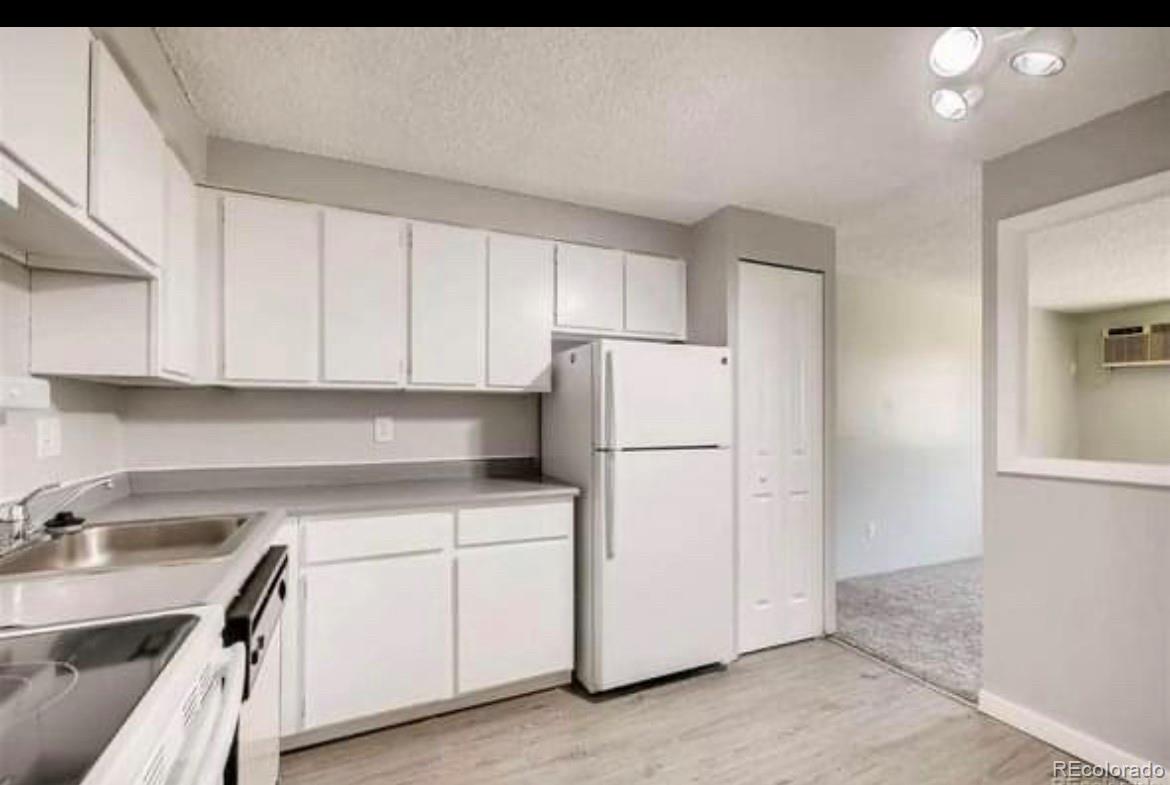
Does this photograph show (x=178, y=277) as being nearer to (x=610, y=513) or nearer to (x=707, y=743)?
(x=610, y=513)

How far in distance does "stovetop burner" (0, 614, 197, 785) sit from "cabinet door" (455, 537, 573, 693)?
1403mm

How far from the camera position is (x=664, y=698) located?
2455 millimetres

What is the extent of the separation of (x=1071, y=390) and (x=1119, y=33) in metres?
5.02

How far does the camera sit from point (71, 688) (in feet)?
2.49

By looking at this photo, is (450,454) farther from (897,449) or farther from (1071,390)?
(1071,390)

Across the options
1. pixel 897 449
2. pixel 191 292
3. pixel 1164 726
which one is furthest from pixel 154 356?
pixel 897 449

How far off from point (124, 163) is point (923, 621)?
417cm

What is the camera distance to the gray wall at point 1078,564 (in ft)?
6.13

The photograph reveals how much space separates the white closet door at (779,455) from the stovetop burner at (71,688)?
251 cm

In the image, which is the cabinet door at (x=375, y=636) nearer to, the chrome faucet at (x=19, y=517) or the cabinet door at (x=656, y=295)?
the chrome faucet at (x=19, y=517)

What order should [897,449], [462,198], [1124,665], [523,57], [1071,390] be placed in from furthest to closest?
[1071,390] → [897,449] → [462,198] → [1124,665] → [523,57]

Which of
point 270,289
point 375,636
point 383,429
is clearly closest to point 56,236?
A: point 270,289

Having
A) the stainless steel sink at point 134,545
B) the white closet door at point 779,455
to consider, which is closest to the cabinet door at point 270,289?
the stainless steel sink at point 134,545

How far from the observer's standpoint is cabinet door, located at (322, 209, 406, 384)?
2.36 m
